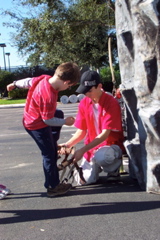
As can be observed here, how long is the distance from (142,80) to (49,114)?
1.02m

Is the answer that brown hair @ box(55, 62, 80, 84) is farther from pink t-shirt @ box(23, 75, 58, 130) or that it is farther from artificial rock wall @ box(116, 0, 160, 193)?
artificial rock wall @ box(116, 0, 160, 193)

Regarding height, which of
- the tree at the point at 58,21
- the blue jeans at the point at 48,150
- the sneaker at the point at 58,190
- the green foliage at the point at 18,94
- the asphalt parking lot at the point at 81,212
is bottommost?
the green foliage at the point at 18,94

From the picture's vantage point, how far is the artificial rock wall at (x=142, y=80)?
3.70 m

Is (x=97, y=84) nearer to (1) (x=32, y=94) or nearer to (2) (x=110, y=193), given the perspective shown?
(1) (x=32, y=94)

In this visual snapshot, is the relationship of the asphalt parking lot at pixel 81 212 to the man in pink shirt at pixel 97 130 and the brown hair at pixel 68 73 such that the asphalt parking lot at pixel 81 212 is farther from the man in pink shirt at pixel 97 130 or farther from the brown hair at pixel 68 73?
the brown hair at pixel 68 73

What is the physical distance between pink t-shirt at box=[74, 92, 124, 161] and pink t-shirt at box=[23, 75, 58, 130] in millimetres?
642

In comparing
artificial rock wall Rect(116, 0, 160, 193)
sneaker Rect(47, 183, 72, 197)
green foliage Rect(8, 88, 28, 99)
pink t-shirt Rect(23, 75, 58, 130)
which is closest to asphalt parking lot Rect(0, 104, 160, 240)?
sneaker Rect(47, 183, 72, 197)

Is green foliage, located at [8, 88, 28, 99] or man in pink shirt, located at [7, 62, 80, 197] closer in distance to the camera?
man in pink shirt, located at [7, 62, 80, 197]

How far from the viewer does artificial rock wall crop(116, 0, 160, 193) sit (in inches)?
146

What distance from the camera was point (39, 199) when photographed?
4234 mm

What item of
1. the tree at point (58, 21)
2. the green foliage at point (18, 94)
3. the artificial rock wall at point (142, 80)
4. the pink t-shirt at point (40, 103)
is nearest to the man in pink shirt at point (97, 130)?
the artificial rock wall at point (142, 80)

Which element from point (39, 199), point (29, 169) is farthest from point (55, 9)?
point (39, 199)

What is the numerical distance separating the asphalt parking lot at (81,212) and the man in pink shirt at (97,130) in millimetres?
266

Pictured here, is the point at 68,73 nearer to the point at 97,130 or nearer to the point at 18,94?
the point at 97,130
